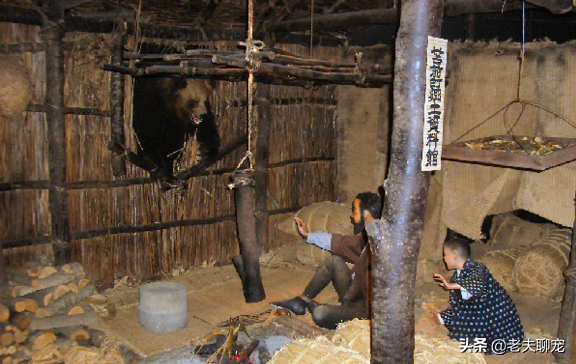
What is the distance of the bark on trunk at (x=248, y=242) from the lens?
19.4 ft

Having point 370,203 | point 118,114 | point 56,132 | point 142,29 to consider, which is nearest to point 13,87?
point 56,132

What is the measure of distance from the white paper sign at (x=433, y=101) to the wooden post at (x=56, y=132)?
14.8 ft

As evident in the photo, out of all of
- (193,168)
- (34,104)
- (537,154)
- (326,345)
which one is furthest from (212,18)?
(326,345)

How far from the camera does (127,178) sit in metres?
6.69

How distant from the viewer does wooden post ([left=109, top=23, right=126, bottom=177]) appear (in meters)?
6.27

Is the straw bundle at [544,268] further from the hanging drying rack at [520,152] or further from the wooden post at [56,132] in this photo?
the wooden post at [56,132]

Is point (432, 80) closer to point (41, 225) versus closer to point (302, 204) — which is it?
point (41, 225)

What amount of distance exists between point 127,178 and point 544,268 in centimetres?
527

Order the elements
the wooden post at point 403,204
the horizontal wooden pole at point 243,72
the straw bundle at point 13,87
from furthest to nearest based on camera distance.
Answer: the straw bundle at point 13,87 → the horizontal wooden pole at point 243,72 → the wooden post at point 403,204

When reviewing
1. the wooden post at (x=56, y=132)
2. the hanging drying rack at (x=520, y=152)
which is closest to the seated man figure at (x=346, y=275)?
the hanging drying rack at (x=520, y=152)

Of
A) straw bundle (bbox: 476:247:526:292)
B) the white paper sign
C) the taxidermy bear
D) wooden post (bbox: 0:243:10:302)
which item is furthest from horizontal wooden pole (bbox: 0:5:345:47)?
the white paper sign

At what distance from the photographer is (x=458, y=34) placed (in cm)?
787

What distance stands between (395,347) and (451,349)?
72 centimetres

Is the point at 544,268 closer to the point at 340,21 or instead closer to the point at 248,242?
the point at 248,242
